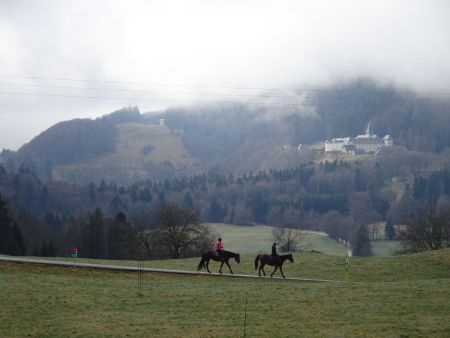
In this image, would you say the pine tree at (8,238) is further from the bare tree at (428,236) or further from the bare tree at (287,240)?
the bare tree at (428,236)

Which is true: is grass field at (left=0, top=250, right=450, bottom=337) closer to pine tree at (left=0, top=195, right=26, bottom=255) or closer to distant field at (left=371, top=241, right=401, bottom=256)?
pine tree at (left=0, top=195, right=26, bottom=255)

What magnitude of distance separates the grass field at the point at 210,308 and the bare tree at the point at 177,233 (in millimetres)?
53939

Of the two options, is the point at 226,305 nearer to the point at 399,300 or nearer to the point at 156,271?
the point at 399,300

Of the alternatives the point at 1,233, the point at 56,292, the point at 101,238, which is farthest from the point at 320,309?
the point at 101,238

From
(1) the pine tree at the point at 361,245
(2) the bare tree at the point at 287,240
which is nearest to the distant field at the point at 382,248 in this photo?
(1) the pine tree at the point at 361,245

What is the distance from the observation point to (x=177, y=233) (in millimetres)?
102438

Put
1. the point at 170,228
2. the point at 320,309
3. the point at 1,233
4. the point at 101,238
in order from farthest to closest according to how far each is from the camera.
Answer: the point at 101,238
the point at 1,233
the point at 170,228
the point at 320,309

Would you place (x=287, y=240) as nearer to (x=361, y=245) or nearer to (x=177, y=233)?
(x=361, y=245)

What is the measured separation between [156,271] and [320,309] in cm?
2156

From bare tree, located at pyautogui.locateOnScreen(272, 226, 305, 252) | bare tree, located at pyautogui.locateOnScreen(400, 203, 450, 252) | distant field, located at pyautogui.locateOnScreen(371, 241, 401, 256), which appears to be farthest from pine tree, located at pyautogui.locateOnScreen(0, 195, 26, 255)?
distant field, located at pyautogui.locateOnScreen(371, 241, 401, 256)

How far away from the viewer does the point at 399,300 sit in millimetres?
35406

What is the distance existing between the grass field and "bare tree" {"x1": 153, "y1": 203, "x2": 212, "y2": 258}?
53.9 meters

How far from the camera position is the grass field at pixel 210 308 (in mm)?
28281

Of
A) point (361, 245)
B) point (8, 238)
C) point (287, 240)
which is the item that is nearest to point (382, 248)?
point (361, 245)
